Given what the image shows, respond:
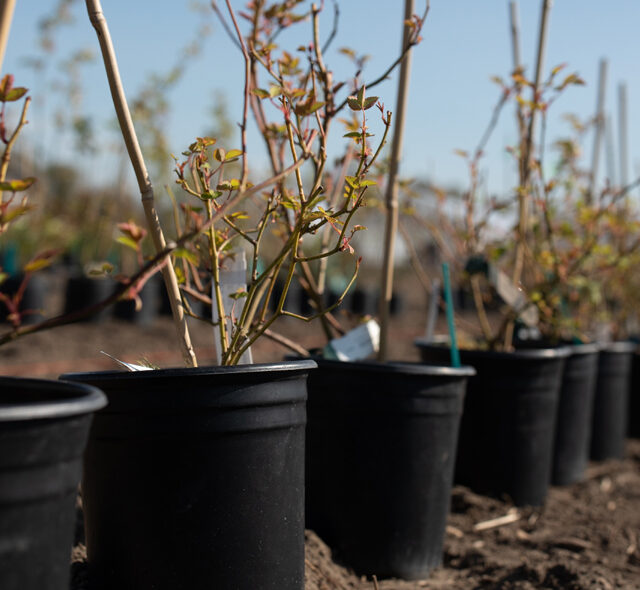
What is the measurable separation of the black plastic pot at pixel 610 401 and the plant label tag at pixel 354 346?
78.7 inches

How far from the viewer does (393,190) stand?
7.32 feet

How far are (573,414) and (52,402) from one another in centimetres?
269

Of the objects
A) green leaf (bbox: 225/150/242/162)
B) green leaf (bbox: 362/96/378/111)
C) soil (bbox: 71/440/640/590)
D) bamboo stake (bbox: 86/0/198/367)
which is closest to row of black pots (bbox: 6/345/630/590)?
soil (bbox: 71/440/640/590)

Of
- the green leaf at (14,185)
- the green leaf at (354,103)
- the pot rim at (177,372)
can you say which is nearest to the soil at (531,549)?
the pot rim at (177,372)

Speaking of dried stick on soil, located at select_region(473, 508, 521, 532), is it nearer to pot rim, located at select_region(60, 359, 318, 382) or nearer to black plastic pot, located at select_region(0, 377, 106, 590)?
pot rim, located at select_region(60, 359, 318, 382)

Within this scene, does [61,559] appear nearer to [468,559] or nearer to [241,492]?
[241,492]

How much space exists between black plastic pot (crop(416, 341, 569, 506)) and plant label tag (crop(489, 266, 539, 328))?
17 cm

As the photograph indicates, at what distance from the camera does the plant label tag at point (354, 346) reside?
2.07 meters

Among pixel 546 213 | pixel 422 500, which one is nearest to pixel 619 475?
pixel 546 213

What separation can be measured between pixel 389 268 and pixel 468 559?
87 cm

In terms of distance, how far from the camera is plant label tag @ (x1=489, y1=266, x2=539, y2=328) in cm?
257

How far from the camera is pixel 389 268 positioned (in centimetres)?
215

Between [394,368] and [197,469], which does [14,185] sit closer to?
[197,469]

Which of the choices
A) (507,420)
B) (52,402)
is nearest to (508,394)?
(507,420)
